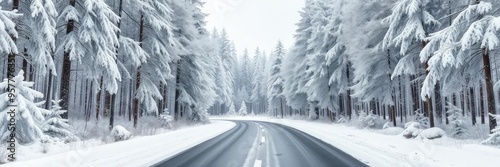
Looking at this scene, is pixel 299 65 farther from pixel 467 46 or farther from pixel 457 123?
pixel 467 46

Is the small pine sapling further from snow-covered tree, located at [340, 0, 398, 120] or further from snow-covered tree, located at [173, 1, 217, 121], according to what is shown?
snow-covered tree, located at [173, 1, 217, 121]

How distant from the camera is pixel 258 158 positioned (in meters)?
8.15

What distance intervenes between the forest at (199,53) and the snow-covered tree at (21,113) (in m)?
0.03

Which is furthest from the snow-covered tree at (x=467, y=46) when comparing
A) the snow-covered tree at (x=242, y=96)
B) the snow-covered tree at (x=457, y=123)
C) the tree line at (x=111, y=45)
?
the snow-covered tree at (x=242, y=96)

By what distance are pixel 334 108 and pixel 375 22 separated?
47.7 ft

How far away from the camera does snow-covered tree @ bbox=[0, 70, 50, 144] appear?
24.8 ft

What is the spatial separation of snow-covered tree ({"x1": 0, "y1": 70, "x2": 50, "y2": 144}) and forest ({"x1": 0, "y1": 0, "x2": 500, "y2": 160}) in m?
0.03

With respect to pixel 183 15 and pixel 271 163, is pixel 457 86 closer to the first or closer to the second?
pixel 271 163

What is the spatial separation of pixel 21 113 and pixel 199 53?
18441 mm

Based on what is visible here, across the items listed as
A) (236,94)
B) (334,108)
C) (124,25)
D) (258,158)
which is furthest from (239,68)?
(258,158)

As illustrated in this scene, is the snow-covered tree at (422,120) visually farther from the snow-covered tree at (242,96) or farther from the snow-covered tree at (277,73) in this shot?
the snow-covered tree at (242,96)

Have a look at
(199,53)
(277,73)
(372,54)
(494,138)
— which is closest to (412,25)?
(372,54)

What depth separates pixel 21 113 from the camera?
7730mm

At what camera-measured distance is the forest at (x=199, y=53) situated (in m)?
10.1
